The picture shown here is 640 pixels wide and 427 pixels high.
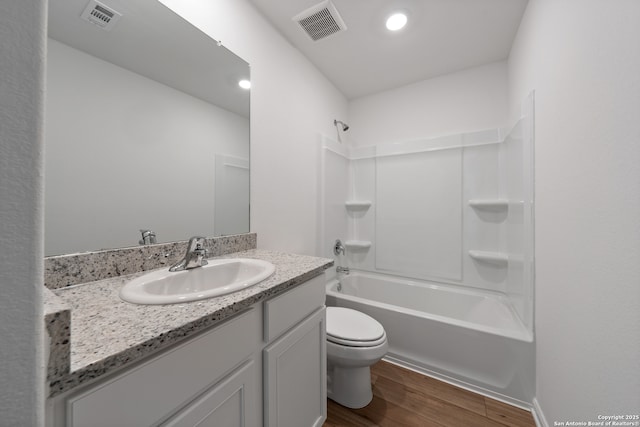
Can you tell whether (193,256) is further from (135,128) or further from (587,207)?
(587,207)

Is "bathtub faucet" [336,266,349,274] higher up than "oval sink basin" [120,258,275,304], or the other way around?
"oval sink basin" [120,258,275,304]

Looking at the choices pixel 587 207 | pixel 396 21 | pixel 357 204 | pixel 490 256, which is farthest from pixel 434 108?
pixel 587 207

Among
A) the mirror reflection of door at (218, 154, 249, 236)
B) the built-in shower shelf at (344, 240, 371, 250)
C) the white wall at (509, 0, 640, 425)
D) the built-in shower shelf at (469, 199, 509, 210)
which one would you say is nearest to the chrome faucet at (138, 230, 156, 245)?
the mirror reflection of door at (218, 154, 249, 236)

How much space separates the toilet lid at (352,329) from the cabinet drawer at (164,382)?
722 millimetres

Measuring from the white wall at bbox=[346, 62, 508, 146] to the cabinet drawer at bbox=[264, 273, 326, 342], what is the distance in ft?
6.37

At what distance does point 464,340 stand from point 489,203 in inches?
44.6

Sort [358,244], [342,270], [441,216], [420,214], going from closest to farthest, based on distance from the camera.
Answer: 1. [441,216]
2. [420,214]
3. [342,270]
4. [358,244]

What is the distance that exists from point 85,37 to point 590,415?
2.28m

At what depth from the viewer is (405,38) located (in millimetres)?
1762

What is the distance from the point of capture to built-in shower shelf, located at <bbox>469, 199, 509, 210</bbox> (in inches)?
76.2

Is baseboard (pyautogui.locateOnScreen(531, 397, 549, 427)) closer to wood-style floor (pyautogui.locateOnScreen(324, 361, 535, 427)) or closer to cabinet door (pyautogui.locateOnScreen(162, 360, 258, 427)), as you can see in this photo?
wood-style floor (pyautogui.locateOnScreen(324, 361, 535, 427))

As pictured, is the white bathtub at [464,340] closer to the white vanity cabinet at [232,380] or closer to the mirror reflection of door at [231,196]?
the white vanity cabinet at [232,380]

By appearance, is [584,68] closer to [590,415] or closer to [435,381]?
[590,415]

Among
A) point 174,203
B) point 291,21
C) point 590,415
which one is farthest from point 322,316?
point 291,21
